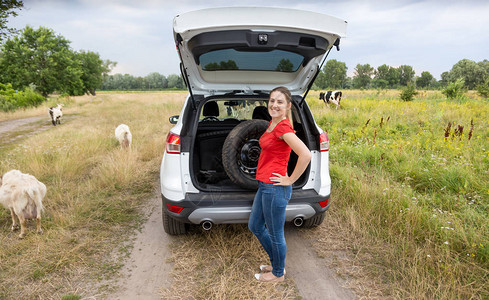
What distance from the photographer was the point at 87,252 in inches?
112

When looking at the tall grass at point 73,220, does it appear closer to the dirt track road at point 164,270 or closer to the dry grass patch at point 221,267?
the dirt track road at point 164,270

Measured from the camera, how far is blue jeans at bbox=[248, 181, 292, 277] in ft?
6.97

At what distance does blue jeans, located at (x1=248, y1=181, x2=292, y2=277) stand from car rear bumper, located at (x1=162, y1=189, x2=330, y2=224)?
0.20 meters

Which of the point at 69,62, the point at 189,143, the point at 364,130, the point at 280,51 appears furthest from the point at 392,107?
the point at 69,62

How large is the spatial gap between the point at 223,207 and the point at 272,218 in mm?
559

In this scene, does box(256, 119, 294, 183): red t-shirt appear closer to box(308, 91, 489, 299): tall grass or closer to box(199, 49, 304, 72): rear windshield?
box(199, 49, 304, 72): rear windshield

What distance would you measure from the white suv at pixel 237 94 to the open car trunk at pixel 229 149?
0.01 meters

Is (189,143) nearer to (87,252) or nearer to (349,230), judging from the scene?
(87,252)

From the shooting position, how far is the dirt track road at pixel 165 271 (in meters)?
2.29

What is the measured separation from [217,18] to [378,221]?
9.52 ft

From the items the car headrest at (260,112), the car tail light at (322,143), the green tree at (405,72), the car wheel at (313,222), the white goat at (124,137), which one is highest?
the green tree at (405,72)

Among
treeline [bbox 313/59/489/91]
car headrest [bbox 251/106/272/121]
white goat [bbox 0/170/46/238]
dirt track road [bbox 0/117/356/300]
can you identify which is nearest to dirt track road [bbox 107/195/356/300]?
dirt track road [bbox 0/117/356/300]

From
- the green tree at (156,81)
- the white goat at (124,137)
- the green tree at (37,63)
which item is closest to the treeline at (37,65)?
the green tree at (37,63)

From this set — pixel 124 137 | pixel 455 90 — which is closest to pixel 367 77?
pixel 455 90
